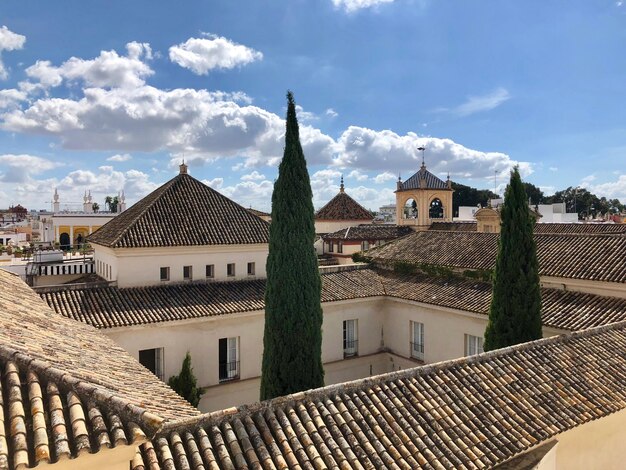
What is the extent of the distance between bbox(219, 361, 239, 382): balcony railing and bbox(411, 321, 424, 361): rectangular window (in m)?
7.92

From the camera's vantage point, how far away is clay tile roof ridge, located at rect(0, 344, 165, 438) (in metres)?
4.91

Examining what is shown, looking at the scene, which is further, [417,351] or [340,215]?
[340,215]

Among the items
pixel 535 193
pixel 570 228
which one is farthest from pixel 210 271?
pixel 535 193

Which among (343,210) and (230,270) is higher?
(343,210)

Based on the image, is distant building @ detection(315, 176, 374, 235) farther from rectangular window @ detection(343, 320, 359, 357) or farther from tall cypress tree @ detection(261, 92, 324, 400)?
tall cypress tree @ detection(261, 92, 324, 400)

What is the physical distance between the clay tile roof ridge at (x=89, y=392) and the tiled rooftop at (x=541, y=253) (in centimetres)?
1642

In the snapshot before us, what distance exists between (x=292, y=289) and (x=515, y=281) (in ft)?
24.3

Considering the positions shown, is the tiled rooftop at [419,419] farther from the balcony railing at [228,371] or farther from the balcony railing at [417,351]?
the balcony railing at [228,371]

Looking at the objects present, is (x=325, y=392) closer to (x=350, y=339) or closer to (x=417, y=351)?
(x=350, y=339)

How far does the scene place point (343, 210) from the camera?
43.8 meters

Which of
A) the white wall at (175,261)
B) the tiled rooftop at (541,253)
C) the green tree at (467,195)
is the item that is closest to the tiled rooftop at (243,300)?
the white wall at (175,261)

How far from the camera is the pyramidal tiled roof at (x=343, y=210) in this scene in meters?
43.2

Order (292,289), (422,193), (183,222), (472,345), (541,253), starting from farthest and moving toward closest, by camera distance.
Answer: (422,193) < (183,222) < (541,253) < (472,345) < (292,289)

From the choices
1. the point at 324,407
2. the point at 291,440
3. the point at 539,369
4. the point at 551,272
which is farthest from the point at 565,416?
the point at 551,272
